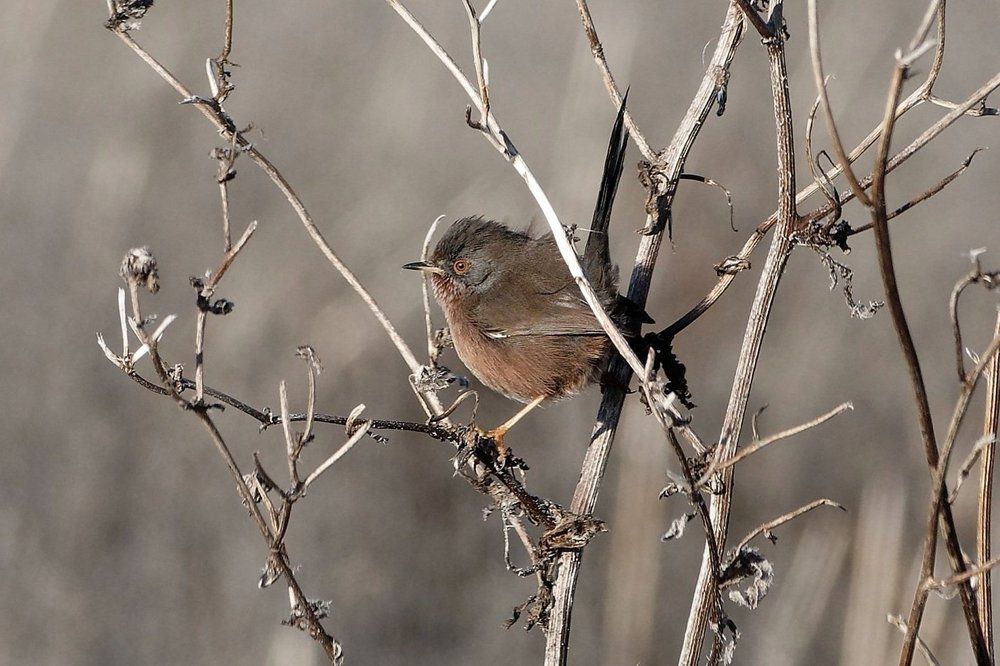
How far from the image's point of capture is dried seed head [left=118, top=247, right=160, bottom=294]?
6.48ft

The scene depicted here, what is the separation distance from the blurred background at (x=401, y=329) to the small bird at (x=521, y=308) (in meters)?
0.74

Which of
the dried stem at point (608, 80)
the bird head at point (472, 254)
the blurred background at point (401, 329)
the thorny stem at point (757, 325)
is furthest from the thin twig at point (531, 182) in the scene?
the blurred background at point (401, 329)

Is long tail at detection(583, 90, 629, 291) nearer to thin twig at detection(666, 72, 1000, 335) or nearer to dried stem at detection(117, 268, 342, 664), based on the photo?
thin twig at detection(666, 72, 1000, 335)

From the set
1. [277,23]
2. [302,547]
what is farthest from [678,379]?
[277,23]

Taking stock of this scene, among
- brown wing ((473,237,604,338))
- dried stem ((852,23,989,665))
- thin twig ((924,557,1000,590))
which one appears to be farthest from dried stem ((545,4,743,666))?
brown wing ((473,237,604,338))

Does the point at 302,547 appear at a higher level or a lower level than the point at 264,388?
lower

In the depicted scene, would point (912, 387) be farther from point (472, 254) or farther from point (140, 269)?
point (472, 254)

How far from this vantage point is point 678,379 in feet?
9.28

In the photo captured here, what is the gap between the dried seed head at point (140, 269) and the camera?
6.48 feet

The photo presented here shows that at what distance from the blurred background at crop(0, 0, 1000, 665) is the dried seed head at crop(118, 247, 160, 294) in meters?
2.78

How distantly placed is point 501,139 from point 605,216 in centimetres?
124

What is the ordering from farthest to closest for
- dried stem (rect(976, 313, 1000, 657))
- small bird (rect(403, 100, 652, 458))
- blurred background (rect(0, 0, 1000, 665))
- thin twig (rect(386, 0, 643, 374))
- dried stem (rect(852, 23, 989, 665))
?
blurred background (rect(0, 0, 1000, 665)) < small bird (rect(403, 100, 652, 458)) < thin twig (rect(386, 0, 643, 374)) < dried stem (rect(976, 313, 1000, 657)) < dried stem (rect(852, 23, 989, 665))

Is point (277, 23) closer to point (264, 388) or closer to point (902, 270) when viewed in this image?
point (264, 388)

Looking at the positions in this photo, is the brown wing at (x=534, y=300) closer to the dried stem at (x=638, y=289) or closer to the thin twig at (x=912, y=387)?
the dried stem at (x=638, y=289)
